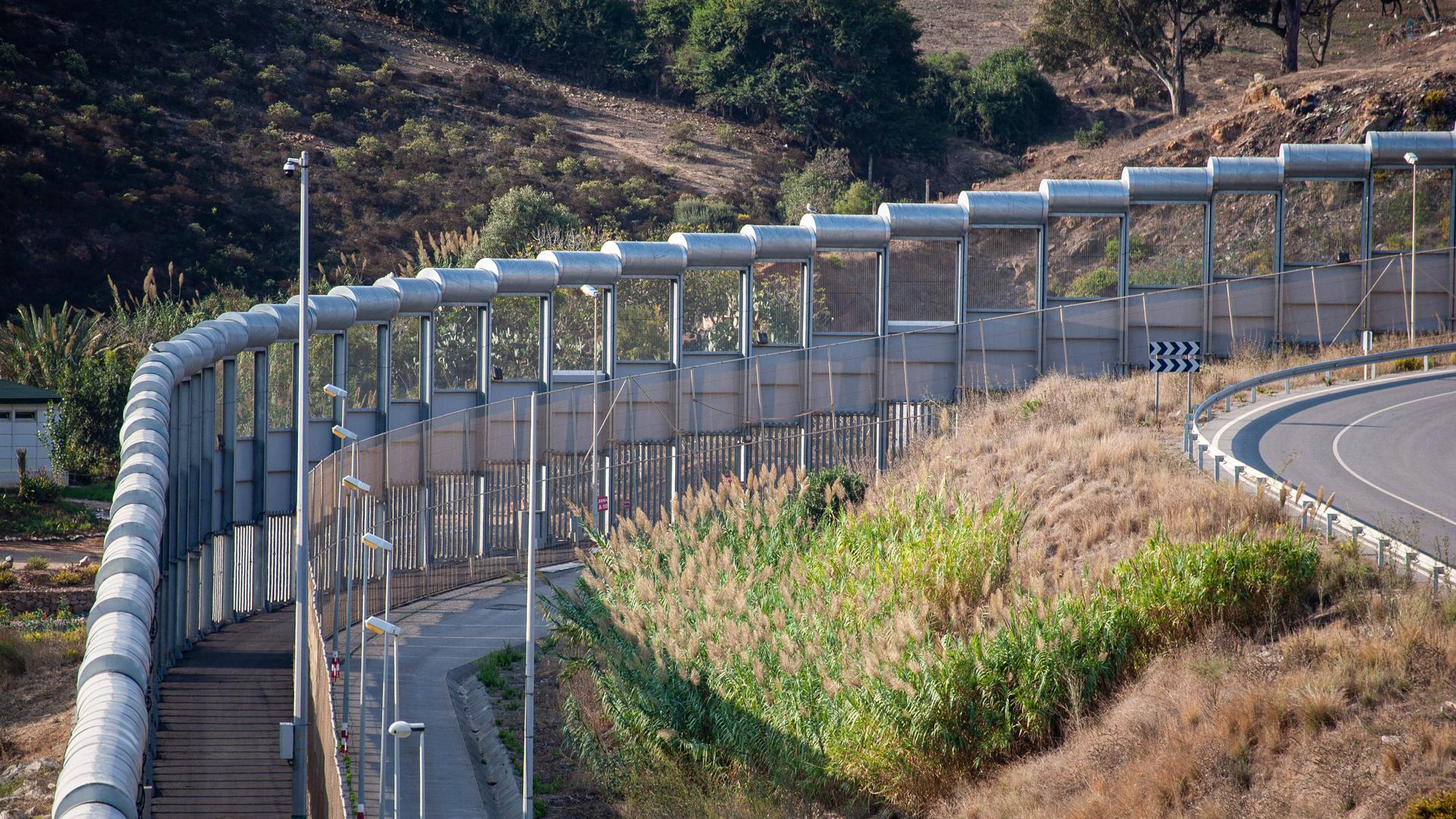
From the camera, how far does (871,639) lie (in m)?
20.3

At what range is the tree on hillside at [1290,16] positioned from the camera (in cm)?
7100

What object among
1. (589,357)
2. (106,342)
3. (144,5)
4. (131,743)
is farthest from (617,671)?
(144,5)

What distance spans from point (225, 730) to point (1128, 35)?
6627 centimetres

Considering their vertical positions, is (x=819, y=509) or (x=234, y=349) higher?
(x=234, y=349)

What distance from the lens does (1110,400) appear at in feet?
106

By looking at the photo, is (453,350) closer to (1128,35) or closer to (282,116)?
(282,116)

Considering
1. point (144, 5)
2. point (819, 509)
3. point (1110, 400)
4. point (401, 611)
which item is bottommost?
point (401, 611)

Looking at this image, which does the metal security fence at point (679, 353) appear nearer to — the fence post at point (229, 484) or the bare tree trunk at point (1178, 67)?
the fence post at point (229, 484)

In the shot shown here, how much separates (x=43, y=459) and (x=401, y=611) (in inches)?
936

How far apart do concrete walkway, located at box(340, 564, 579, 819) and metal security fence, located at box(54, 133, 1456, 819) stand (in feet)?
3.13

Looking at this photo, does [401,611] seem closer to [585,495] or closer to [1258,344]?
[585,495]

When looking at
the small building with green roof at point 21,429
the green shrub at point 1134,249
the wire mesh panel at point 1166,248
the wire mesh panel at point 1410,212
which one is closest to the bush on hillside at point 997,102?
the wire mesh panel at point 1166,248

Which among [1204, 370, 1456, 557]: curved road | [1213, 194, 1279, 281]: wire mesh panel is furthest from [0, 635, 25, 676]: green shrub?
[1213, 194, 1279, 281]: wire mesh panel

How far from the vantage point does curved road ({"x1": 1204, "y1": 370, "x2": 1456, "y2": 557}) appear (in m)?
22.2
